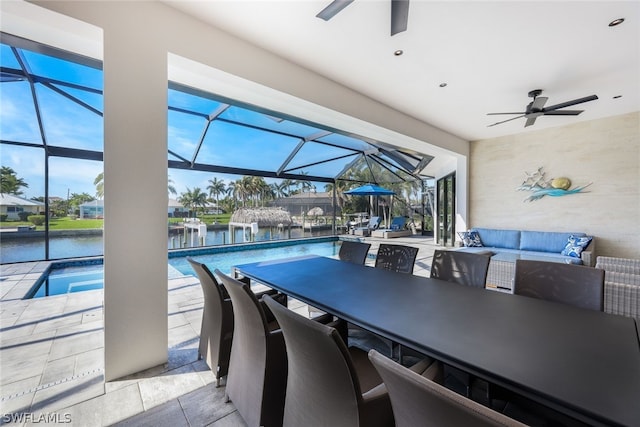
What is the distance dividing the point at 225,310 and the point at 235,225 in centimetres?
814

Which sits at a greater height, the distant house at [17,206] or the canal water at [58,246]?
the distant house at [17,206]

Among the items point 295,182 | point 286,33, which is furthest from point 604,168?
point 295,182

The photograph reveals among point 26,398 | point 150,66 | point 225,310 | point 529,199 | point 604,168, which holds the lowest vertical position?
point 26,398

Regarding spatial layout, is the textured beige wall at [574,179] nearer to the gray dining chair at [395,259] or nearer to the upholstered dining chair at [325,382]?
the gray dining chair at [395,259]

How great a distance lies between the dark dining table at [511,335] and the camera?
84 centimetres

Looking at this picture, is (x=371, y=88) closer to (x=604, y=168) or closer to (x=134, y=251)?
(x=134, y=251)

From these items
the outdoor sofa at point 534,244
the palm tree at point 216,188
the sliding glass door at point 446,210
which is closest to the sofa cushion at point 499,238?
the outdoor sofa at point 534,244

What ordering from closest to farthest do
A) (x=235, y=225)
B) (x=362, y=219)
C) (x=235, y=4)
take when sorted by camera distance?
(x=235, y=4), (x=235, y=225), (x=362, y=219)

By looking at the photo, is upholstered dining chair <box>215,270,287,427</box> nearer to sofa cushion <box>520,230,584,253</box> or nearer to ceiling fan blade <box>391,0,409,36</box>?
ceiling fan blade <box>391,0,409,36</box>

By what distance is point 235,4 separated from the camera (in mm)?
2400

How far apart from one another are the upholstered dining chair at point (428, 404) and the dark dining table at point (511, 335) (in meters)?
0.38

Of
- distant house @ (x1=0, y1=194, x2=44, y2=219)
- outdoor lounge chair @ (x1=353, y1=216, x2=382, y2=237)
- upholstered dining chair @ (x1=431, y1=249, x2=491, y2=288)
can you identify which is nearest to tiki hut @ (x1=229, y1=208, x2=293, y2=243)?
outdoor lounge chair @ (x1=353, y1=216, x2=382, y2=237)

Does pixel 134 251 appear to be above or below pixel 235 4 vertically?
below

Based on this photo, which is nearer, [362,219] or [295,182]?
[295,182]
